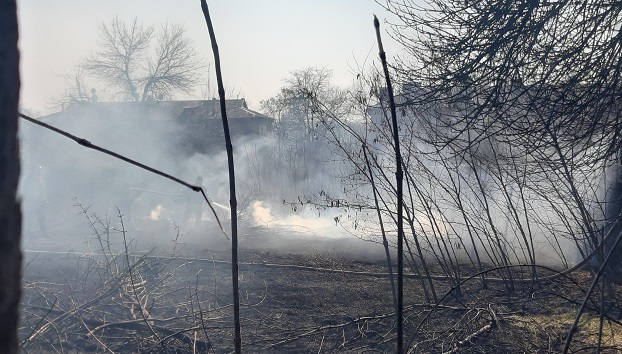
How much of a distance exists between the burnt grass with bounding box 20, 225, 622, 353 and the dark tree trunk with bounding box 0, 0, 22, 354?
4192 mm

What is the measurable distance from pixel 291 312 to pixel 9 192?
686cm

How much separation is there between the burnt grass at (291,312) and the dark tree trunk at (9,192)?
13.8ft

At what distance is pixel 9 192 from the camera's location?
2.97 ft

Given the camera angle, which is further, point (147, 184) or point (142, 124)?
point (142, 124)

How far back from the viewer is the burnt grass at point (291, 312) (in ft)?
20.9

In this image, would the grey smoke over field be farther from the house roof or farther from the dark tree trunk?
the dark tree trunk

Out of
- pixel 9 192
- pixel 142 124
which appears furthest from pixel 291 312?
pixel 142 124

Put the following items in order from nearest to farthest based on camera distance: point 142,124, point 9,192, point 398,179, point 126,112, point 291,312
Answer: point 9,192
point 398,179
point 291,312
point 142,124
point 126,112

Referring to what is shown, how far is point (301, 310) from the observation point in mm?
7629

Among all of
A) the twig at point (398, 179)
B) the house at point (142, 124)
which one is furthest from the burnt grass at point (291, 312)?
the house at point (142, 124)

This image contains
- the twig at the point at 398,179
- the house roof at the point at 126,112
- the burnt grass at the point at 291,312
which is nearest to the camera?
the twig at the point at 398,179

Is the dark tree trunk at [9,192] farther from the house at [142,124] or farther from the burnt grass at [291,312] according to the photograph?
the house at [142,124]

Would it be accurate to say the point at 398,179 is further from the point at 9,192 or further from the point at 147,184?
the point at 147,184

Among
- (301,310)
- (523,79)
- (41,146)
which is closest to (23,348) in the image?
(301,310)
